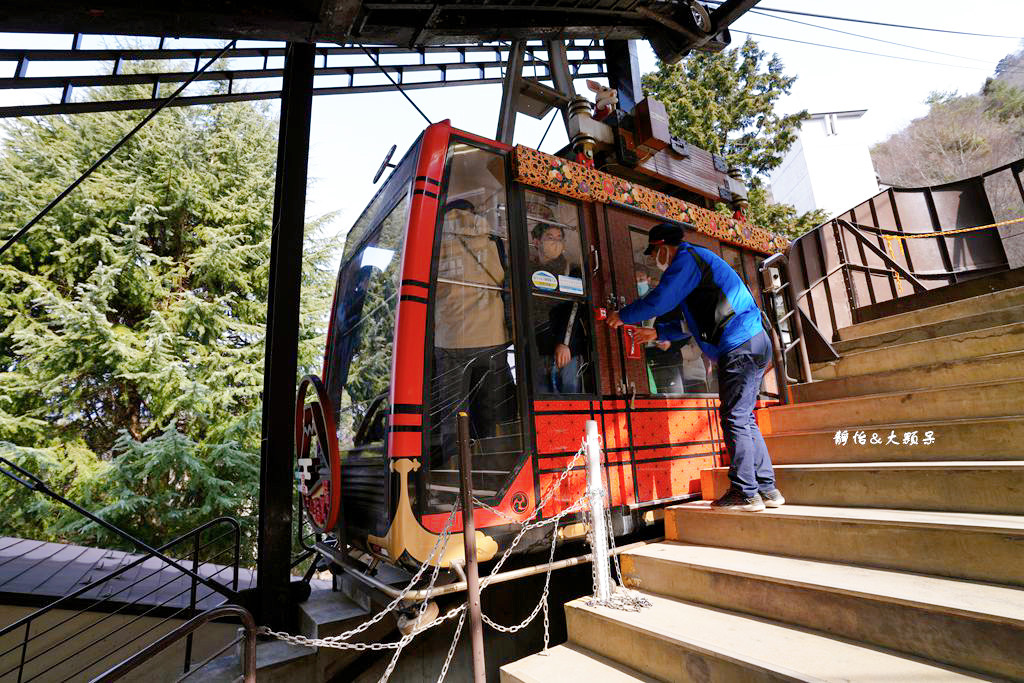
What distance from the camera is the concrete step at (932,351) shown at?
3.51 m

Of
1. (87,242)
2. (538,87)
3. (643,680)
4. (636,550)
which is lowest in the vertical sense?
(643,680)

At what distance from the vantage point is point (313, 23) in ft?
10.5

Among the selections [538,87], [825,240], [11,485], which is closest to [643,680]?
[538,87]

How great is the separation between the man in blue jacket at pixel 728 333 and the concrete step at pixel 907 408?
950 mm

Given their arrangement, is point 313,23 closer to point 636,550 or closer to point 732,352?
point 732,352

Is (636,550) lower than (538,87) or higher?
lower

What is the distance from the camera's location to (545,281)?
11.3ft

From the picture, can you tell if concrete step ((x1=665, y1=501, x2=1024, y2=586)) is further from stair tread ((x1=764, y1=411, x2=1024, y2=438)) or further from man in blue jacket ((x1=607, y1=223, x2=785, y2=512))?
stair tread ((x1=764, y1=411, x2=1024, y2=438))

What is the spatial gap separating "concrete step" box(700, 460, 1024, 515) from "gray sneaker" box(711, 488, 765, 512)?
0.35 metres

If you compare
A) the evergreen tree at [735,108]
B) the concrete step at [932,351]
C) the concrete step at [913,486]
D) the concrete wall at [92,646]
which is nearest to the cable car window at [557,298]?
the concrete step at [913,486]

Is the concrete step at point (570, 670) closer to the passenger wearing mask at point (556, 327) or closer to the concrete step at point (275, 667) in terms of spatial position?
the concrete step at point (275, 667)

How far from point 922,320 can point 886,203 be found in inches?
196

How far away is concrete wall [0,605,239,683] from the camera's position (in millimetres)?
4238

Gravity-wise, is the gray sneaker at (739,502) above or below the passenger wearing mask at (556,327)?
below
